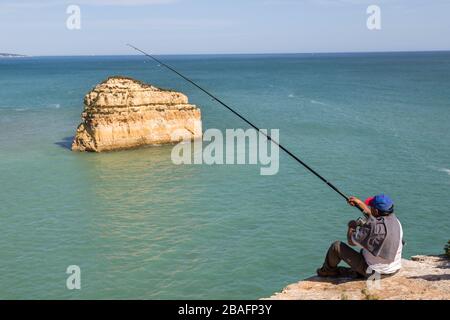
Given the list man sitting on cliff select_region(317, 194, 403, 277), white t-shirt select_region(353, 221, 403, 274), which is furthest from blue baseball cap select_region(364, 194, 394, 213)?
white t-shirt select_region(353, 221, 403, 274)

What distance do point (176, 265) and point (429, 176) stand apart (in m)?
23.4

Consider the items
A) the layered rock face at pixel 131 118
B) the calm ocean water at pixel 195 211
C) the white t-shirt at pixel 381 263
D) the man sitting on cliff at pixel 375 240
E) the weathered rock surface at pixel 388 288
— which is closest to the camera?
the weathered rock surface at pixel 388 288

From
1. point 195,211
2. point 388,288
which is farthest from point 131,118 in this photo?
point 388,288

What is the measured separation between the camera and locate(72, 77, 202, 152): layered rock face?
47344 mm

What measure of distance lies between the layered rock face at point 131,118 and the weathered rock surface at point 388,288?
38423 mm

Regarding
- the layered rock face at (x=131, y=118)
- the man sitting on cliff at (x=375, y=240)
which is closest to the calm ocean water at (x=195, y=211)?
the layered rock face at (x=131, y=118)

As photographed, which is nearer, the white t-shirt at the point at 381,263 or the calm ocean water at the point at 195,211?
the white t-shirt at the point at 381,263

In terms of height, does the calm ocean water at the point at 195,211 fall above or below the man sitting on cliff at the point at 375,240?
below

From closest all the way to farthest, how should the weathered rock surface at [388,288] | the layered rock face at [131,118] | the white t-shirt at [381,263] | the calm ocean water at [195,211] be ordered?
the weathered rock surface at [388,288] → the white t-shirt at [381,263] → the calm ocean water at [195,211] → the layered rock face at [131,118]

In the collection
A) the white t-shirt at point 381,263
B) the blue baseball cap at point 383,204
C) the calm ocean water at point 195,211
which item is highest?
the blue baseball cap at point 383,204

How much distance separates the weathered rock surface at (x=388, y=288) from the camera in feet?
34.2

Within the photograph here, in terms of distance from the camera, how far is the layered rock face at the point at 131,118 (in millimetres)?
47344

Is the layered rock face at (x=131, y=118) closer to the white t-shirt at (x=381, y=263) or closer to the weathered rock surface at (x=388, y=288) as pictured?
the weathered rock surface at (x=388, y=288)
